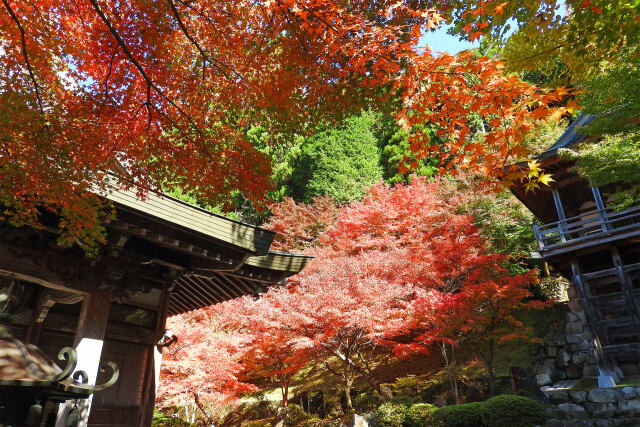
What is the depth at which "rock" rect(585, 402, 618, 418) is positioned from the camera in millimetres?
9875

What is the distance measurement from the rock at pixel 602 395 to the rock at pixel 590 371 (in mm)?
1714

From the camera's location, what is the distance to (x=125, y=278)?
5.38 meters

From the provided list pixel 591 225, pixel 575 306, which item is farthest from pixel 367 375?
pixel 591 225

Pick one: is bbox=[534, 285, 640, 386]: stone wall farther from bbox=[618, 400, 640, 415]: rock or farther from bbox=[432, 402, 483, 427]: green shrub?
bbox=[432, 402, 483, 427]: green shrub

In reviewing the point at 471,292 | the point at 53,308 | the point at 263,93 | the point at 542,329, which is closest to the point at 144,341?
the point at 53,308

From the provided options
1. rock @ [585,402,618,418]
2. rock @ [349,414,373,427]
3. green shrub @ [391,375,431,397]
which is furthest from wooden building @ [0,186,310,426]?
rock @ [585,402,618,418]

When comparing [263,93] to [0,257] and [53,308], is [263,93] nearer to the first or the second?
[0,257]

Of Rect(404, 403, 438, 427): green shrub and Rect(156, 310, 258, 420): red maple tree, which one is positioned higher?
Rect(156, 310, 258, 420): red maple tree

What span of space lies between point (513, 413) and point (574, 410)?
7.30ft

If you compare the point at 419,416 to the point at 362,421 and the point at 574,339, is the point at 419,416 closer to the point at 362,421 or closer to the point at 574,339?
the point at 362,421

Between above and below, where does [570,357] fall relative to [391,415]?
above

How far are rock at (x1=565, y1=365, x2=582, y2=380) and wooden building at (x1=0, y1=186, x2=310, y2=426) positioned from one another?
36.1ft

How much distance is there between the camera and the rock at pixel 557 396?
1087cm

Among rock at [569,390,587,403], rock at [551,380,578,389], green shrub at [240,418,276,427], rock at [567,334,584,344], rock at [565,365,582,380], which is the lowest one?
green shrub at [240,418,276,427]
